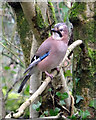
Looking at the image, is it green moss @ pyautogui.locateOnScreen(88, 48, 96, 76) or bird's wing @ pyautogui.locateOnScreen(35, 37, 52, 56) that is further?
green moss @ pyautogui.locateOnScreen(88, 48, 96, 76)

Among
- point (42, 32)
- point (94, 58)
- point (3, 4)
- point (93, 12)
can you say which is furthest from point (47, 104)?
point (3, 4)

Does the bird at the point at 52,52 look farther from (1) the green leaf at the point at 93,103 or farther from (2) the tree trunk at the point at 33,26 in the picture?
(1) the green leaf at the point at 93,103

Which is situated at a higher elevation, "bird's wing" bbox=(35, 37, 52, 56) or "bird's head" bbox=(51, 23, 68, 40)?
"bird's head" bbox=(51, 23, 68, 40)

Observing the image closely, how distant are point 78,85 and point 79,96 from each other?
11 centimetres

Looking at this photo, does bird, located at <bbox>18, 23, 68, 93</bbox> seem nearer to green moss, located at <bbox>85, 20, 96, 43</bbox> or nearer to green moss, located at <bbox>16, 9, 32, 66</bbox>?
green moss, located at <bbox>85, 20, 96, 43</bbox>

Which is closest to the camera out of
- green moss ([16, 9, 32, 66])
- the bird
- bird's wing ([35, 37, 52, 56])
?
bird's wing ([35, 37, 52, 56])

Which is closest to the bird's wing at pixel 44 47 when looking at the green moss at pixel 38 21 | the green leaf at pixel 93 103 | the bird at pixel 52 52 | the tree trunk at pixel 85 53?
the bird at pixel 52 52

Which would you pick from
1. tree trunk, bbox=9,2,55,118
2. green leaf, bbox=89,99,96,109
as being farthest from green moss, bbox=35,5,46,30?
green leaf, bbox=89,99,96,109

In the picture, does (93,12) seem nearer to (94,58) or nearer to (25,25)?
(94,58)

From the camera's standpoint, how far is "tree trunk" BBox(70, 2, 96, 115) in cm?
207

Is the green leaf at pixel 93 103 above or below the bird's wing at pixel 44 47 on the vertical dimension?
below

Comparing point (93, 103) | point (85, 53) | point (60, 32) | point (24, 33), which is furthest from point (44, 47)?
point (93, 103)

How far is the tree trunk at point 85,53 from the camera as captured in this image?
6.79ft

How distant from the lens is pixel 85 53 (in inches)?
82.0
